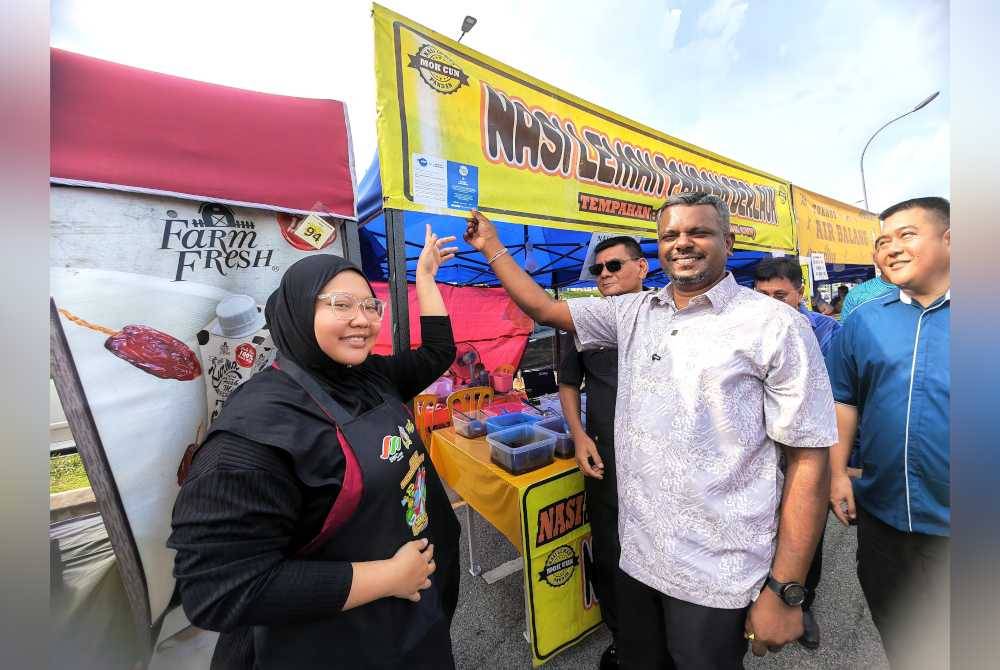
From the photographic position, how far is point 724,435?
45.3 inches

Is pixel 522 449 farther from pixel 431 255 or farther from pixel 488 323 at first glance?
pixel 488 323

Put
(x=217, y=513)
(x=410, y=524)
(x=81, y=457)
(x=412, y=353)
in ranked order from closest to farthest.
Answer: (x=217, y=513)
(x=410, y=524)
(x=81, y=457)
(x=412, y=353)

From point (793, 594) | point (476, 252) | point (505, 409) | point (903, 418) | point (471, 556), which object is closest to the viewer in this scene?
point (793, 594)

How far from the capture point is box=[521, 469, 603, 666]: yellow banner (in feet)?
6.37

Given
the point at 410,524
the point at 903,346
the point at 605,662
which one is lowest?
the point at 605,662

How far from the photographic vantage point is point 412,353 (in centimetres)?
154

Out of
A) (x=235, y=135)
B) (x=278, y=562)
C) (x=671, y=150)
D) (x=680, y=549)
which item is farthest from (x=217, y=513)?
(x=671, y=150)

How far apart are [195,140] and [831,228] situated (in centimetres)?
767

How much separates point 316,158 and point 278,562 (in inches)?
63.4

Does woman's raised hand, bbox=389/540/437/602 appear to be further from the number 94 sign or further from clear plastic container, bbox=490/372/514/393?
clear plastic container, bbox=490/372/514/393

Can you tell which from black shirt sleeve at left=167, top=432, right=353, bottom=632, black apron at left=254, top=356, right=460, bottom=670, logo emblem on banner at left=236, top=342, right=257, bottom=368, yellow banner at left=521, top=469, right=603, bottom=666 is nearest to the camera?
black shirt sleeve at left=167, top=432, right=353, bottom=632

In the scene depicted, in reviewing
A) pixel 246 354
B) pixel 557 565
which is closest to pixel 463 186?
pixel 246 354

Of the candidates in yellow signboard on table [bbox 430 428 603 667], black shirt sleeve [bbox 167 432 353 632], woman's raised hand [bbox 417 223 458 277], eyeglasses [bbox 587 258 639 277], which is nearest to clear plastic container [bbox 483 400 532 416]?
yellow signboard on table [bbox 430 428 603 667]
